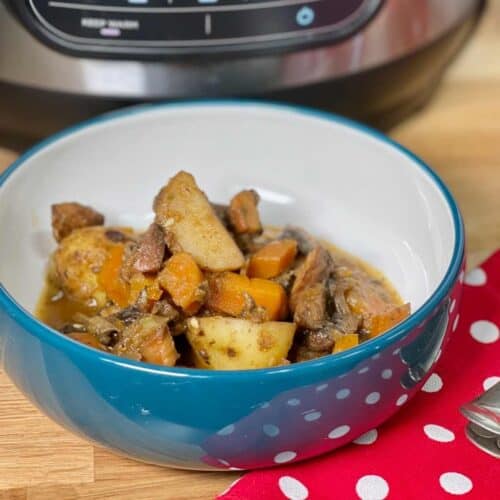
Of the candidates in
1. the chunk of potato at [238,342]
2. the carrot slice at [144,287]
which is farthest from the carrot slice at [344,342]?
the carrot slice at [144,287]

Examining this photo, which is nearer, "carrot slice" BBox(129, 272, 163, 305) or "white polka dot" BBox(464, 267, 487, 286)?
"carrot slice" BBox(129, 272, 163, 305)

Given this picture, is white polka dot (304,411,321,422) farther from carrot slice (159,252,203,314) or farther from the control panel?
the control panel

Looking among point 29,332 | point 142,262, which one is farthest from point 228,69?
point 29,332

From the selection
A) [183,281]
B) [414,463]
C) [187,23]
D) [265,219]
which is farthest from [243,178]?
[414,463]

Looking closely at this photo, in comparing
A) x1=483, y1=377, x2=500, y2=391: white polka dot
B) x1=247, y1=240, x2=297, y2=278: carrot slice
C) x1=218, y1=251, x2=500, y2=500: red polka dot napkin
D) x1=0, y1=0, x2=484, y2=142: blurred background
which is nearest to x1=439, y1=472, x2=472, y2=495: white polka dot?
x1=218, y1=251, x2=500, y2=500: red polka dot napkin

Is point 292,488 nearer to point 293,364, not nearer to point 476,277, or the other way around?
point 293,364
